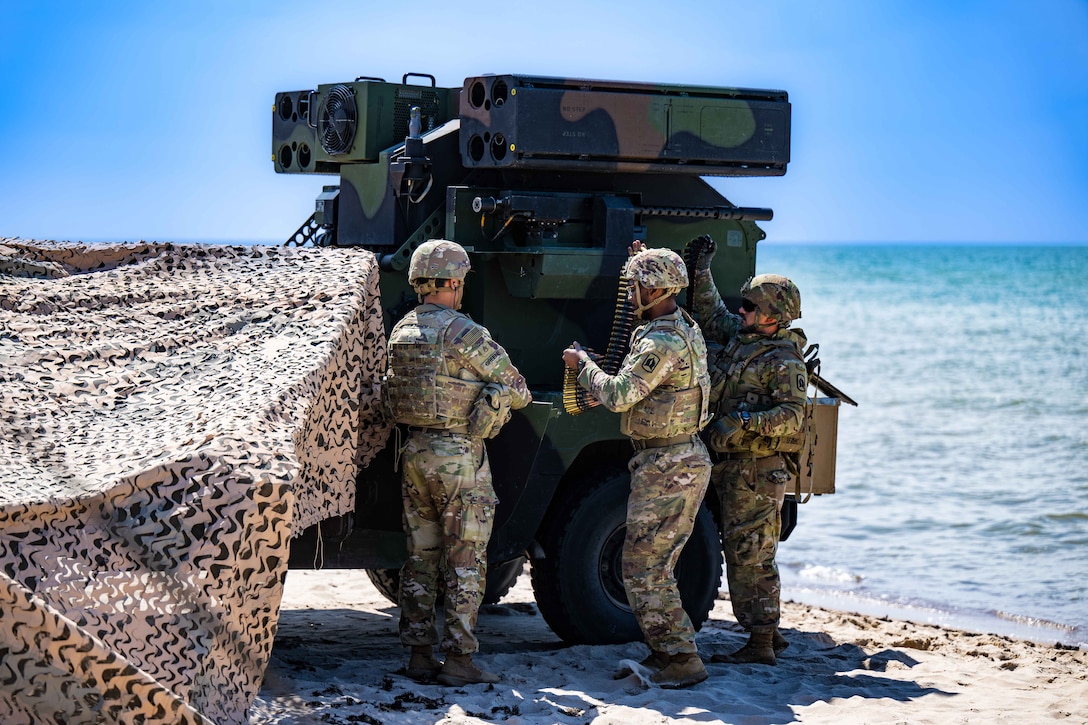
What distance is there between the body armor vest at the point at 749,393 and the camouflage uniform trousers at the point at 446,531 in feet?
4.30

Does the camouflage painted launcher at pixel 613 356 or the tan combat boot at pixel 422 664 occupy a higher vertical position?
the camouflage painted launcher at pixel 613 356

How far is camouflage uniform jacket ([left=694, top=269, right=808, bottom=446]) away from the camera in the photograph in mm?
6645

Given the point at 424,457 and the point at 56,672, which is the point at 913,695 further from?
the point at 56,672

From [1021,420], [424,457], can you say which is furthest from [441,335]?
[1021,420]

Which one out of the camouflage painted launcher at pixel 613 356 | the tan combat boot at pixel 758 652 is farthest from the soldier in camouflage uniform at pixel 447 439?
the tan combat boot at pixel 758 652

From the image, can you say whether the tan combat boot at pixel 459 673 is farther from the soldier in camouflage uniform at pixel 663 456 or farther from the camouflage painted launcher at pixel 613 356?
the camouflage painted launcher at pixel 613 356

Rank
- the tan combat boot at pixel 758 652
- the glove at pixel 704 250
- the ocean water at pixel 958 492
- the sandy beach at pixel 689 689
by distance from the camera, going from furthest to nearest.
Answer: the ocean water at pixel 958 492 → the glove at pixel 704 250 → the tan combat boot at pixel 758 652 → the sandy beach at pixel 689 689

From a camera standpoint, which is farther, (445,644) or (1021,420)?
(1021,420)

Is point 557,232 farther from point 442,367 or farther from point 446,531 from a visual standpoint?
point 446,531

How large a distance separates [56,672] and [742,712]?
110 inches

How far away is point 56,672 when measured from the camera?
14.0ft

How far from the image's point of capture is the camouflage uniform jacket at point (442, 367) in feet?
19.4

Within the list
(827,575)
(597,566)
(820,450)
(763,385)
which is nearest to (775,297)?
(763,385)

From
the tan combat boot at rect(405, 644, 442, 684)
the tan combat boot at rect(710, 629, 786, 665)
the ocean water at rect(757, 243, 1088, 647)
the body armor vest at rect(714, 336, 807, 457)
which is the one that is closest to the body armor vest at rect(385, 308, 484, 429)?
the tan combat boot at rect(405, 644, 442, 684)
